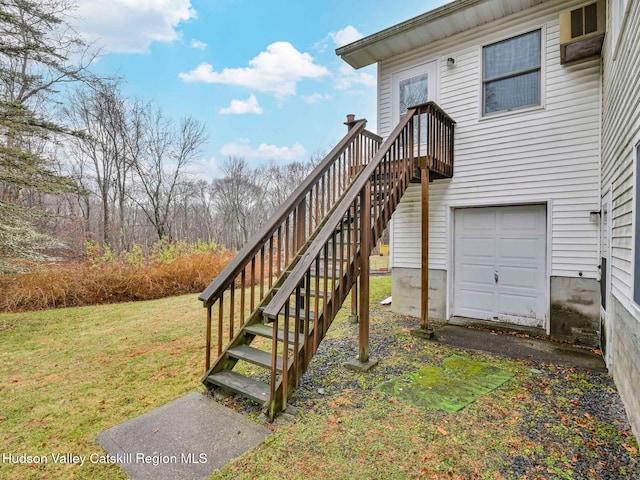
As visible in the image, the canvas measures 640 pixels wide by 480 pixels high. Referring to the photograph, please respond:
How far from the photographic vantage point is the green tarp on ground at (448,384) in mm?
3027

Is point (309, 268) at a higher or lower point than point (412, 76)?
lower

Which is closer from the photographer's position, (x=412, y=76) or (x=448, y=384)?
(x=448, y=384)

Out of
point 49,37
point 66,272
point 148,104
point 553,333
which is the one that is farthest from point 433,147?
point 148,104

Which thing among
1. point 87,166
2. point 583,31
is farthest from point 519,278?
point 87,166

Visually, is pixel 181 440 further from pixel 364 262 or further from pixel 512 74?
pixel 512 74

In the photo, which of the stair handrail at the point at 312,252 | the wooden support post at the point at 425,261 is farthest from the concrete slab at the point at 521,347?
the stair handrail at the point at 312,252

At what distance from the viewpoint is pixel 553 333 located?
476 centimetres

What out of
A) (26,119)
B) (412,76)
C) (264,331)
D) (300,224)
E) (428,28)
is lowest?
(264,331)

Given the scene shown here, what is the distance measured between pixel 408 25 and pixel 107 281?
876cm

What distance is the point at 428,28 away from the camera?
551 centimetres

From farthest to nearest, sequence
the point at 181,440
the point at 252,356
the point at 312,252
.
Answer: the point at 252,356
the point at 312,252
the point at 181,440

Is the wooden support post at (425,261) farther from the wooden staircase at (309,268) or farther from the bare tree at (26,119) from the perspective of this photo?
the bare tree at (26,119)

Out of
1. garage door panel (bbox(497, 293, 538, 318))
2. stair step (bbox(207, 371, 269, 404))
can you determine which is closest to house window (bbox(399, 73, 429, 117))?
garage door panel (bbox(497, 293, 538, 318))

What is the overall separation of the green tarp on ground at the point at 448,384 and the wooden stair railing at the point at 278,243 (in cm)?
149
